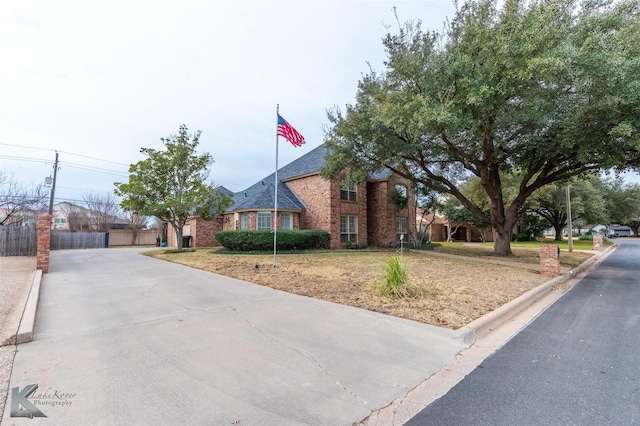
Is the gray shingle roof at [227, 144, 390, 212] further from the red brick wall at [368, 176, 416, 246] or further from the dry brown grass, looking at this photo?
the dry brown grass

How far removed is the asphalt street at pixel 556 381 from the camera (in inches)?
97.4

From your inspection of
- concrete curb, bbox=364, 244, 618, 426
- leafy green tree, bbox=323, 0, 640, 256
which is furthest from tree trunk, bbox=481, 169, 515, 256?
concrete curb, bbox=364, 244, 618, 426

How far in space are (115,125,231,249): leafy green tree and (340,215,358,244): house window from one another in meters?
7.77

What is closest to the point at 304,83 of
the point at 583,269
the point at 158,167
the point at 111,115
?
the point at 111,115

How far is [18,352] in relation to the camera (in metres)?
3.67

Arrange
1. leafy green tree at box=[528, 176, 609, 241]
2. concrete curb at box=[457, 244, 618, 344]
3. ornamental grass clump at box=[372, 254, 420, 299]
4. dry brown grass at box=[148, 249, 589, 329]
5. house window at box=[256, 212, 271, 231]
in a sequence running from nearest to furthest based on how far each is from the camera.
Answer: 1. concrete curb at box=[457, 244, 618, 344]
2. dry brown grass at box=[148, 249, 589, 329]
3. ornamental grass clump at box=[372, 254, 420, 299]
4. house window at box=[256, 212, 271, 231]
5. leafy green tree at box=[528, 176, 609, 241]

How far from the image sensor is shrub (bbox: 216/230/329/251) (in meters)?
17.4

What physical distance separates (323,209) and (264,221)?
3.90 meters

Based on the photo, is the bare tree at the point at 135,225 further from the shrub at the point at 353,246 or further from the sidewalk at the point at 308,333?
the sidewalk at the point at 308,333

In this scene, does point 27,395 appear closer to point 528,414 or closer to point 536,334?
point 528,414

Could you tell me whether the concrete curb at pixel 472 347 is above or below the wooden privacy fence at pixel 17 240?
below

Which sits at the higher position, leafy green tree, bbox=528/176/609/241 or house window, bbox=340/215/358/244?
leafy green tree, bbox=528/176/609/241

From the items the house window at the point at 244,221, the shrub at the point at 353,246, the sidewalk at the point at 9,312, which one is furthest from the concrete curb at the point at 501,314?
the house window at the point at 244,221

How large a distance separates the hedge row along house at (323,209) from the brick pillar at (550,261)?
10.7 meters
